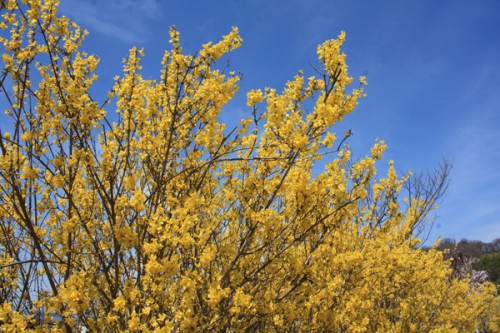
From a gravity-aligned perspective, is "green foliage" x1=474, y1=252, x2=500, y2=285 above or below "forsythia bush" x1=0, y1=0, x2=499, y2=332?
above

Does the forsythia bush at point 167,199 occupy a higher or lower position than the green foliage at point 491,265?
lower

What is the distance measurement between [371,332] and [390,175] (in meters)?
2.49

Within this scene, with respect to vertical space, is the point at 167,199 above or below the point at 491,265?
below

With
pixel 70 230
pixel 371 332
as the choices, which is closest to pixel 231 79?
pixel 70 230

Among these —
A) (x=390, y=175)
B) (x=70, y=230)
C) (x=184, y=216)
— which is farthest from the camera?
(x=390, y=175)

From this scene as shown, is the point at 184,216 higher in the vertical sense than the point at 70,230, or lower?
lower

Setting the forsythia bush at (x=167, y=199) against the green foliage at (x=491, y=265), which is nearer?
the forsythia bush at (x=167, y=199)

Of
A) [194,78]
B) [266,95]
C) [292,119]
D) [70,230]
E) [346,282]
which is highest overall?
[194,78]

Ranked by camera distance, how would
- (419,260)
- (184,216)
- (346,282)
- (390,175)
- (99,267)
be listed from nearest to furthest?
(184,216), (99,267), (346,282), (390,175), (419,260)

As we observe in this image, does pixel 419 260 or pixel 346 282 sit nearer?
pixel 346 282

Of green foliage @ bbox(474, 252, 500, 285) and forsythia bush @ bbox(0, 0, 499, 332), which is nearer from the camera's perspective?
forsythia bush @ bbox(0, 0, 499, 332)

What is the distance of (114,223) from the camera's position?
144 inches

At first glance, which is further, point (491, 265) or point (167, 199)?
point (491, 265)

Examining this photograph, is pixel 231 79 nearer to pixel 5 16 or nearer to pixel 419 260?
pixel 5 16
